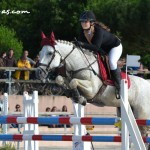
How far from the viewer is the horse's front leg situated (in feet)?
39.0

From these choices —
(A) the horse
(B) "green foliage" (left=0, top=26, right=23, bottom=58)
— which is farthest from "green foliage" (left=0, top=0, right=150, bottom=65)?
(A) the horse

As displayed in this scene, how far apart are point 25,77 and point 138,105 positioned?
11.3 m

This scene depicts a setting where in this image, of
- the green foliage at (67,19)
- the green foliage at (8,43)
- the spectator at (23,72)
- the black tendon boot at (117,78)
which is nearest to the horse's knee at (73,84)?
the black tendon boot at (117,78)

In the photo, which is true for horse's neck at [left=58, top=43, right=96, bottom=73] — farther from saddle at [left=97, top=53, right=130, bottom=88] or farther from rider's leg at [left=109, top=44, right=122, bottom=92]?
rider's leg at [left=109, top=44, right=122, bottom=92]

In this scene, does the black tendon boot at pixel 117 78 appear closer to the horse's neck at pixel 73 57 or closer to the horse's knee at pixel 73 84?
the horse's neck at pixel 73 57

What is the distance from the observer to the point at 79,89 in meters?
12.0

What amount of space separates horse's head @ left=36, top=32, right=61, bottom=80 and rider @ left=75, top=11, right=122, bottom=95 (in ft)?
1.50

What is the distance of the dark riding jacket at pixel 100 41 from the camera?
12.2 meters

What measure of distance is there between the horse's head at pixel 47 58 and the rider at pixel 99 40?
456mm

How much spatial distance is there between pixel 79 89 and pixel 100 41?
2.77 feet

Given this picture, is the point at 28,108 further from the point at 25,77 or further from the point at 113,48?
the point at 25,77

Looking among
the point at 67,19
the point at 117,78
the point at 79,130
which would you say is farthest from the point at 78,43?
the point at 67,19

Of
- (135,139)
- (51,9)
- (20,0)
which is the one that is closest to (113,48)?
(135,139)

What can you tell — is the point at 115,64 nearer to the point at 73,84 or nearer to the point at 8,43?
the point at 73,84
